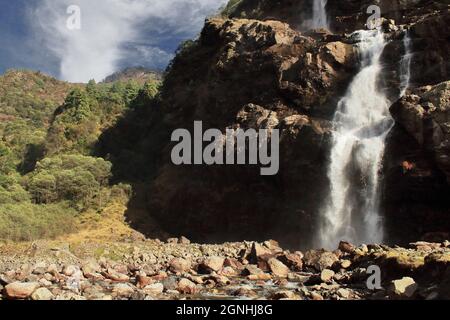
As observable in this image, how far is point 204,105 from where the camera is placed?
4781 cm

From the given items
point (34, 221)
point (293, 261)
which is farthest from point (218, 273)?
point (34, 221)

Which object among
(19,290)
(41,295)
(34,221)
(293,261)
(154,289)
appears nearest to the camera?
(41,295)

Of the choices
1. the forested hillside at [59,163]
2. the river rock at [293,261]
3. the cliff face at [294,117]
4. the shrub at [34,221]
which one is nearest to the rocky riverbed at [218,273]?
the river rock at [293,261]

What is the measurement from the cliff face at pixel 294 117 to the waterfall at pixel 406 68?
1.03ft

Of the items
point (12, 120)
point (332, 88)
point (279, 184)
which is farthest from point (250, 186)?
point (12, 120)

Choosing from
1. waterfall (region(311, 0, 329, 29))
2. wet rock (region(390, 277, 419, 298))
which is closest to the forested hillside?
waterfall (region(311, 0, 329, 29))

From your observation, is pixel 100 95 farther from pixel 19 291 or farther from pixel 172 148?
pixel 19 291

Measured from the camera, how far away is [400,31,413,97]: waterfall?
36469mm

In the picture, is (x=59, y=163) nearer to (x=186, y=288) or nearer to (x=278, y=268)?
(x=278, y=268)

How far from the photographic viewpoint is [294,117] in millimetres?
39125

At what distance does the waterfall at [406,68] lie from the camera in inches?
1436

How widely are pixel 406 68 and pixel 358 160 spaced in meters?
8.24
